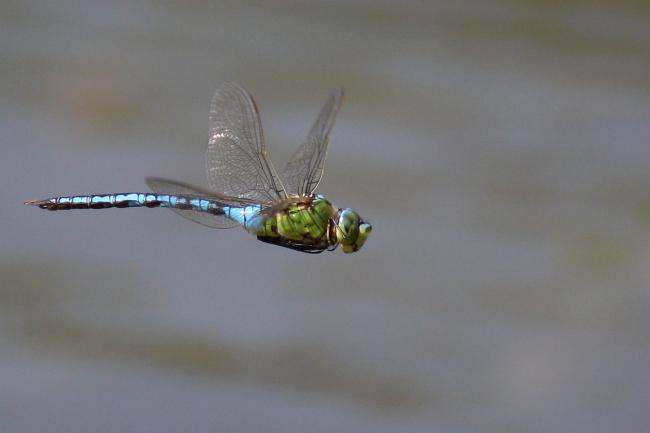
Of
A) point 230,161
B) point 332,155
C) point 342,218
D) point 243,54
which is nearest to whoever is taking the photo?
point 342,218

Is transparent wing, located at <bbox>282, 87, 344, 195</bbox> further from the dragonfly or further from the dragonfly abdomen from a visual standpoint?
the dragonfly abdomen

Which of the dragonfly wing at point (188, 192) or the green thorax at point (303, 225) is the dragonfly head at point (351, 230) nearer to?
the green thorax at point (303, 225)

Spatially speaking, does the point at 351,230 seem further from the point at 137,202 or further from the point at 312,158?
the point at 137,202

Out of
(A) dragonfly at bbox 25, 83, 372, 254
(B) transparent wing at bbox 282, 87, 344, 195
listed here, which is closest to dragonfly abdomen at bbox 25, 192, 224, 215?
(A) dragonfly at bbox 25, 83, 372, 254

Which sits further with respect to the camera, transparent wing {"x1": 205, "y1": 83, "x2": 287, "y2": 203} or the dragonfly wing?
transparent wing {"x1": 205, "y1": 83, "x2": 287, "y2": 203}

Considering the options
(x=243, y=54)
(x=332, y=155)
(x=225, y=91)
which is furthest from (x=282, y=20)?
(x=225, y=91)

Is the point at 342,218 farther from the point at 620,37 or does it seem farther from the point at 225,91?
the point at 620,37

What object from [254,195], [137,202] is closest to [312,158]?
[254,195]
